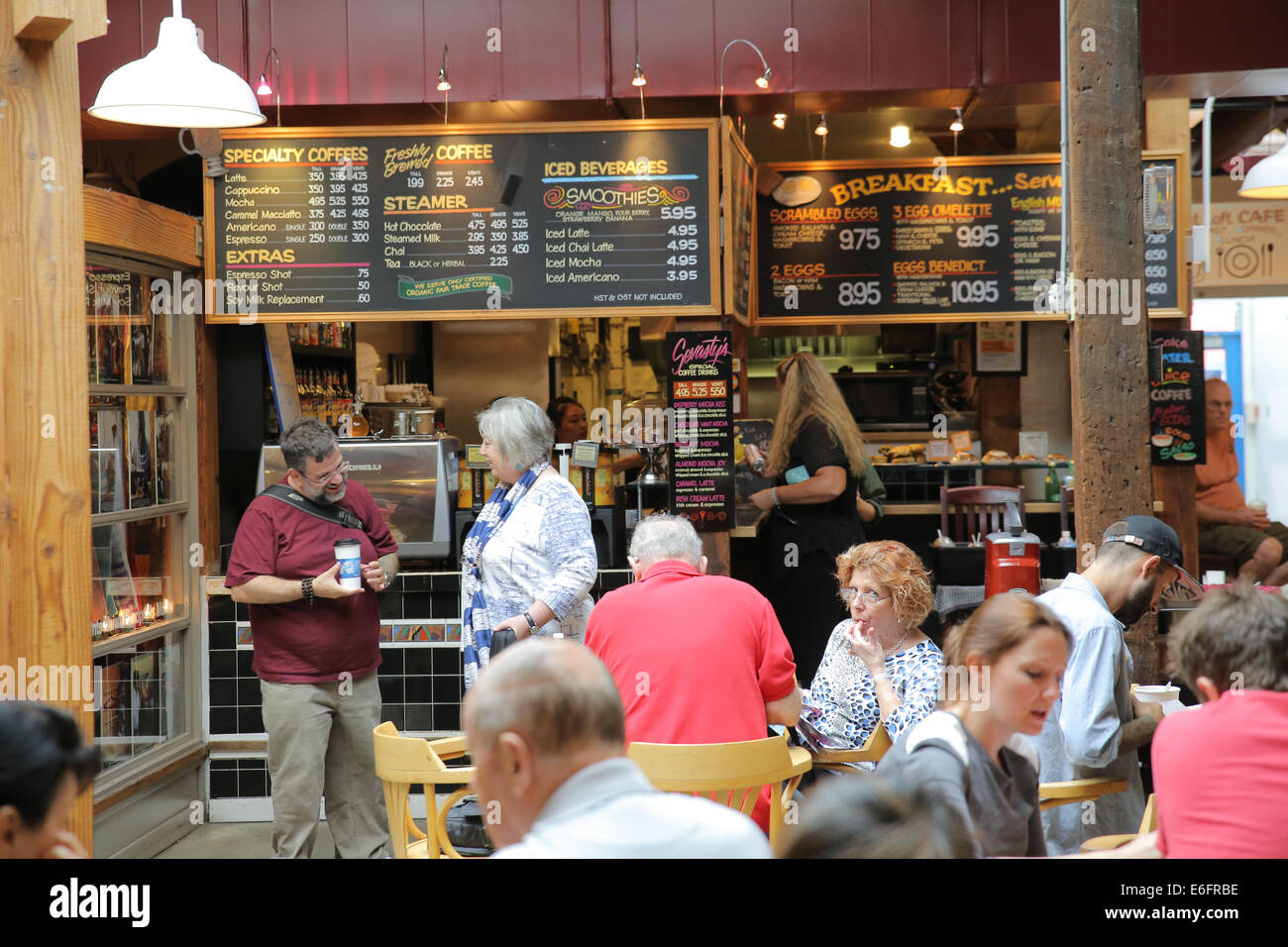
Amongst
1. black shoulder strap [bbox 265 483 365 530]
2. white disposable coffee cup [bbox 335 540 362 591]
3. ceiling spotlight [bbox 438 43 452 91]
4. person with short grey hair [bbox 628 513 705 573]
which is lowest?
white disposable coffee cup [bbox 335 540 362 591]

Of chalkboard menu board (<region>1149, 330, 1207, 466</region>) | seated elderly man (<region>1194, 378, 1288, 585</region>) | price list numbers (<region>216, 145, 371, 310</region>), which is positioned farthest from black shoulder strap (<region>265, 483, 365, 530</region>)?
seated elderly man (<region>1194, 378, 1288, 585</region>)

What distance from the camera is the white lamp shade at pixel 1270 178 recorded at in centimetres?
545

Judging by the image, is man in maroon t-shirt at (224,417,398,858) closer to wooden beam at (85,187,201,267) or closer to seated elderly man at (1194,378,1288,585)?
wooden beam at (85,187,201,267)

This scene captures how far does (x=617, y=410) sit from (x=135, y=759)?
3.54 m

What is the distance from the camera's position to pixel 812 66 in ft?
17.6

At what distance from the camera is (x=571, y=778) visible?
A: 159 centimetres

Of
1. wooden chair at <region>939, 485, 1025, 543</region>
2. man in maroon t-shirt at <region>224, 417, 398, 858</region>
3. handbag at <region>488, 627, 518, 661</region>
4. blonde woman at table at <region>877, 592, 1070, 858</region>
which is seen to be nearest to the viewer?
blonde woman at table at <region>877, 592, 1070, 858</region>

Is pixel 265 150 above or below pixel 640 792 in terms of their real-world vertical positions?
above

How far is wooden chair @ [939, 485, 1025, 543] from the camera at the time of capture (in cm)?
641

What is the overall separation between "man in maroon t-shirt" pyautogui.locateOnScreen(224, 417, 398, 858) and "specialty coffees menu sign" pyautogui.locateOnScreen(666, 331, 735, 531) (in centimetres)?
150

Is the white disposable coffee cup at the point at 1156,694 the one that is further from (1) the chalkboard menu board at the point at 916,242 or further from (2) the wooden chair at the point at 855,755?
(1) the chalkboard menu board at the point at 916,242
